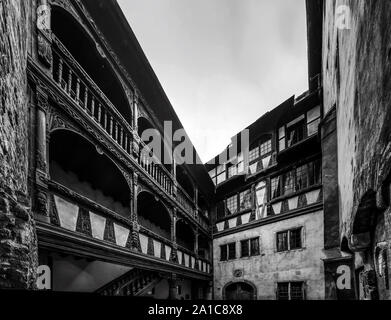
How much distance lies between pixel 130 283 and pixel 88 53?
7168 millimetres

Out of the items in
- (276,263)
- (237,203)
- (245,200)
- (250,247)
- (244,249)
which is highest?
(245,200)

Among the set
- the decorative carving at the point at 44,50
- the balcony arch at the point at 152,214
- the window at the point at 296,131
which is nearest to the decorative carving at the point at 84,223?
the decorative carving at the point at 44,50

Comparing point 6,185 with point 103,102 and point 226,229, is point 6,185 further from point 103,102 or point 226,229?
point 226,229

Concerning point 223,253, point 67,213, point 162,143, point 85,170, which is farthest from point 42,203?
point 223,253

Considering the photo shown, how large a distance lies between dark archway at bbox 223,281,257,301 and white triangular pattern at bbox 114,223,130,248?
9.94 meters

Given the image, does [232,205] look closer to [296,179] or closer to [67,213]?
[296,179]

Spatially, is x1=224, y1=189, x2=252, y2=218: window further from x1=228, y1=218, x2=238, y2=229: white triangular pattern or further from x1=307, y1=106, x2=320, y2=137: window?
x1=307, y1=106, x2=320, y2=137: window

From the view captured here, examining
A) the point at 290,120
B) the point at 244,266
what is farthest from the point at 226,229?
the point at 290,120

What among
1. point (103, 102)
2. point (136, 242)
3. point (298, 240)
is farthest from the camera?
point (298, 240)

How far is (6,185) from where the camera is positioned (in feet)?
13.4

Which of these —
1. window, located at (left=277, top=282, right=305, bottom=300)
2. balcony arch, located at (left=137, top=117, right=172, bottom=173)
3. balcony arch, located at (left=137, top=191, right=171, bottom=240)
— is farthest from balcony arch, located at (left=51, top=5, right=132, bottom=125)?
window, located at (left=277, top=282, right=305, bottom=300)

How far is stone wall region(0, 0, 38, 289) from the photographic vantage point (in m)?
3.97

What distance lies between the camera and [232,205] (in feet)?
66.4

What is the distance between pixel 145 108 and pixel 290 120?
8.58 m
